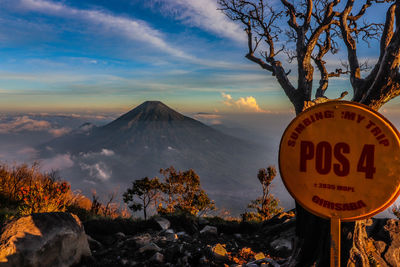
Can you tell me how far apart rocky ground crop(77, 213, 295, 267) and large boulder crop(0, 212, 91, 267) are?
389 mm

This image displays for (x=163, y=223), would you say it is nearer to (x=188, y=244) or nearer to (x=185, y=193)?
(x=188, y=244)

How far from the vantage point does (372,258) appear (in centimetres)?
420

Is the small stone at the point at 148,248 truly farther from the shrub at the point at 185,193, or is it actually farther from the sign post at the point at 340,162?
the shrub at the point at 185,193

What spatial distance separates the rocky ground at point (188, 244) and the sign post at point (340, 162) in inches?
110

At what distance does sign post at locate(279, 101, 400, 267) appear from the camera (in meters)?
2.16

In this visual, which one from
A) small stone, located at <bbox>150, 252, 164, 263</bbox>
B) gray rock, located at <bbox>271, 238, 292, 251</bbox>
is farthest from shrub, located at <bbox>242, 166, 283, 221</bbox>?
small stone, located at <bbox>150, 252, 164, 263</bbox>

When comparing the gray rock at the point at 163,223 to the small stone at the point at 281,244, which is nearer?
the small stone at the point at 281,244

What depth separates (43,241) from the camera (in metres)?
4.50

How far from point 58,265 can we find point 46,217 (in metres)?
0.84

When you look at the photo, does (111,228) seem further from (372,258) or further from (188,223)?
(372,258)

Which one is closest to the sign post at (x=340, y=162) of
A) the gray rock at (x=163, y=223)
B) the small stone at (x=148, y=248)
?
the small stone at (x=148, y=248)

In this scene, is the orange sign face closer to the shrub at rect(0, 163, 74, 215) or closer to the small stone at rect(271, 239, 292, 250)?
the small stone at rect(271, 239, 292, 250)

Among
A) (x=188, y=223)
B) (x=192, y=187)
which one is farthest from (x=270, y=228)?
(x=192, y=187)

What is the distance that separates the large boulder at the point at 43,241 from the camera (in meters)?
4.22
